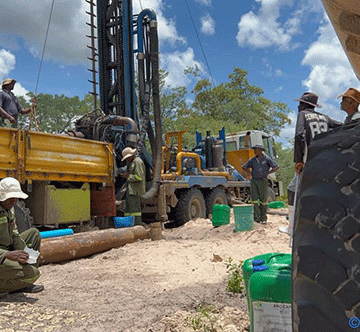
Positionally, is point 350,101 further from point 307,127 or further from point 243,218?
point 243,218

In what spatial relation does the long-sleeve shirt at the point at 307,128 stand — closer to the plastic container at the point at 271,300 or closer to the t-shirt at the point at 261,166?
the plastic container at the point at 271,300

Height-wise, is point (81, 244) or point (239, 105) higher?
point (239, 105)

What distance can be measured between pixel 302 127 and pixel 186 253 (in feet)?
11.5

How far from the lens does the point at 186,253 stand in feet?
24.0

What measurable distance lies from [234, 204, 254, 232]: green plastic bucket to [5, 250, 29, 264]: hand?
220 inches

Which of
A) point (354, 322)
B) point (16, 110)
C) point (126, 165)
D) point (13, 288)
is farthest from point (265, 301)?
point (126, 165)

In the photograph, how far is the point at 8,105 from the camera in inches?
307

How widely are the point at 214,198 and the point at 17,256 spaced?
8.98 meters

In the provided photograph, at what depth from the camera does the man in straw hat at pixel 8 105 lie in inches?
301

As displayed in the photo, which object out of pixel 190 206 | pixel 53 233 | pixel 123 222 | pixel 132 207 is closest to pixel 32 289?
pixel 53 233

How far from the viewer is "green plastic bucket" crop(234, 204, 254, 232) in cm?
941

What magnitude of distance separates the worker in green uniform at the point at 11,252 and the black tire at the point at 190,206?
7089 millimetres

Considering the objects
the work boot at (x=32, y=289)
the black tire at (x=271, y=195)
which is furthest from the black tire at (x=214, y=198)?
the work boot at (x=32, y=289)

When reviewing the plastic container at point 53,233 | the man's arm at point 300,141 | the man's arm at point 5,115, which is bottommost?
the plastic container at point 53,233
